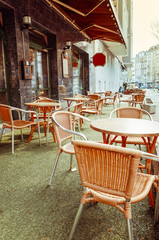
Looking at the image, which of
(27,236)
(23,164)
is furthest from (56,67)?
(27,236)

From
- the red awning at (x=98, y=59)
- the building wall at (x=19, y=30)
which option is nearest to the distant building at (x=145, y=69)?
the red awning at (x=98, y=59)

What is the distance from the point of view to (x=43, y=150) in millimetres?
3652

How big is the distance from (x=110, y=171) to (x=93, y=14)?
20.0ft

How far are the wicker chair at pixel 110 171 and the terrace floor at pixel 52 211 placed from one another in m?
0.53

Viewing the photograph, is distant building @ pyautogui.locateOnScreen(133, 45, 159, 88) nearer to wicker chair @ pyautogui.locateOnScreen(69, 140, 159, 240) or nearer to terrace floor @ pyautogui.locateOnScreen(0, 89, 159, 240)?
terrace floor @ pyautogui.locateOnScreen(0, 89, 159, 240)

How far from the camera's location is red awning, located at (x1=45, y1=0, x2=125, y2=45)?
17.6 feet

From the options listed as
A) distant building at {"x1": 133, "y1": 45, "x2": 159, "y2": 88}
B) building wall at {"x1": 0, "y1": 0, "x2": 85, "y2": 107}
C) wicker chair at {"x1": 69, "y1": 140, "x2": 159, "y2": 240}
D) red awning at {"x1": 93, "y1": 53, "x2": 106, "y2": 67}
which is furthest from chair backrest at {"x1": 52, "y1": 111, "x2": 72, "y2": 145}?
distant building at {"x1": 133, "y1": 45, "x2": 159, "y2": 88}

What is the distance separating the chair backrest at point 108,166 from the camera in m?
1.05

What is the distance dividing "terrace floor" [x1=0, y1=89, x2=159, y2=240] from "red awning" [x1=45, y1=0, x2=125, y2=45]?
4.65 m

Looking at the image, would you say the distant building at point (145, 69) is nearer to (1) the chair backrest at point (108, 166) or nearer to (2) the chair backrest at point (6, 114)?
Answer: (2) the chair backrest at point (6, 114)

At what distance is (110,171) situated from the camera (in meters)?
1.16

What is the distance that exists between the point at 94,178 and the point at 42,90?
6.26 meters

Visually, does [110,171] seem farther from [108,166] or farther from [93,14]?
[93,14]

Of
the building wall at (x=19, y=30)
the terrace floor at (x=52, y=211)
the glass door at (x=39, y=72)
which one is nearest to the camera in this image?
the terrace floor at (x=52, y=211)
